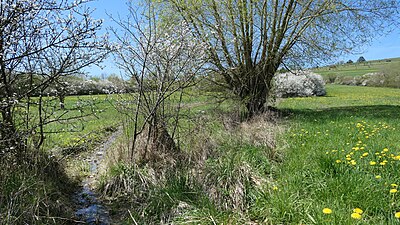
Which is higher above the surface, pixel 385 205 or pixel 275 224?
pixel 385 205

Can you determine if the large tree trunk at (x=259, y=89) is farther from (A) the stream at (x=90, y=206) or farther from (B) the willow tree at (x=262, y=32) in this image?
(A) the stream at (x=90, y=206)

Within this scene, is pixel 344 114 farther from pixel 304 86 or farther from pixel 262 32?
A: pixel 304 86

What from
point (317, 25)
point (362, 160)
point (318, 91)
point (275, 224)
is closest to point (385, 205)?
point (275, 224)

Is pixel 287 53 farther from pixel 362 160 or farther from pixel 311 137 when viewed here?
pixel 362 160

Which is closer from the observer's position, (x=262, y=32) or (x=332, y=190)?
(x=332, y=190)

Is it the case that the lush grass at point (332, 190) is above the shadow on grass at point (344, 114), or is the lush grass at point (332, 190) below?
above

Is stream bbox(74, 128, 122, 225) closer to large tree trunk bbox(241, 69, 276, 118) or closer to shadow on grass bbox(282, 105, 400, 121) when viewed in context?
large tree trunk bbox(241, 69, 276, 118)

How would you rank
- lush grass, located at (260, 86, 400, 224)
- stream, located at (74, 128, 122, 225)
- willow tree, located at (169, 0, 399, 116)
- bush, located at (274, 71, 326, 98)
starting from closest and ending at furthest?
lush grass, located at (260, 86, 400, 224) < stream, located at (74, 128, 122, 225) < willow tree, located at (169, 0, 399, 116) < bush, located at (274, 71, 326, 98)

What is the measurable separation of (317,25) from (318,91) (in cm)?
1985

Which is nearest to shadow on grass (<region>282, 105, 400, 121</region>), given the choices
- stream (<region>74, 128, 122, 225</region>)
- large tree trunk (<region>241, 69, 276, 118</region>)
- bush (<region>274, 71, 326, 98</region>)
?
large tree trunk (<region>241, 69, 276, 118</region>)

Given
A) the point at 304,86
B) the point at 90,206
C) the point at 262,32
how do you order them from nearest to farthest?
the point at 90,206, the point at 262,32, the point at 304,86

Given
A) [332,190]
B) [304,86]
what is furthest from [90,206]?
[304,86]

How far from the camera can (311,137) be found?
252 inches

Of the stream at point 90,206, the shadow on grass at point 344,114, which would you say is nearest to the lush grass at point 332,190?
the stream at point 90,206
